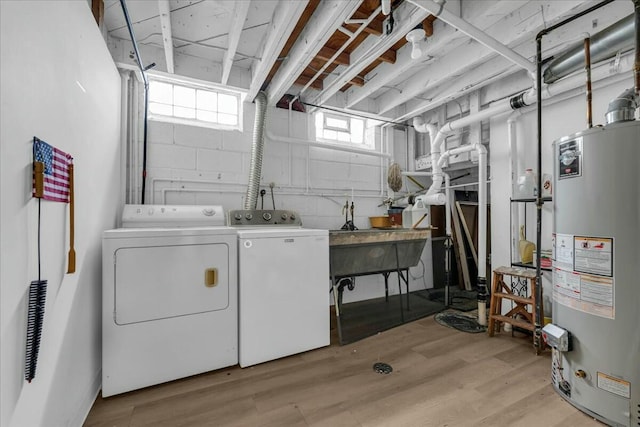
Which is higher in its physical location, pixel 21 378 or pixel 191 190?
pixel 191 190

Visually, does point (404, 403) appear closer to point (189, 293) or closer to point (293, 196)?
point (189, 293)

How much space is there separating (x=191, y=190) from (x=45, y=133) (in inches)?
65.3

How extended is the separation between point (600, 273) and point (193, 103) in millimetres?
3519

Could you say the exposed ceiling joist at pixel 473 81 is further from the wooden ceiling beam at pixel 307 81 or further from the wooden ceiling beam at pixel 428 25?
the wooden ceiling beam at pixel 307 81

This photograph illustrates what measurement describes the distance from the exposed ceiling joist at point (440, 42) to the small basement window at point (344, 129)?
549mm

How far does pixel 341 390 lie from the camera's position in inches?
70.1

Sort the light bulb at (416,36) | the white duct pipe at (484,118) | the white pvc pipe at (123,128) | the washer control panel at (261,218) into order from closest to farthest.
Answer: the light bulb at (416,36), the white duct pipe at (484,118), the white pvc pipe at (123,128), the washer control panel at (261,218)

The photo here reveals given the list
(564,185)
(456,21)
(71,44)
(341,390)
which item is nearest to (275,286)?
(341,390)

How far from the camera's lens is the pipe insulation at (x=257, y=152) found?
285 centimetres

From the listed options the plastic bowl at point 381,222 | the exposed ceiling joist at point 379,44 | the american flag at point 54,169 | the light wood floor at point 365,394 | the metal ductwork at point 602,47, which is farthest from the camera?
the plastic bowl at point 381,222

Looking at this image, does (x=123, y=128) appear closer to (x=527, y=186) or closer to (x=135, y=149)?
(x=135, y=149)

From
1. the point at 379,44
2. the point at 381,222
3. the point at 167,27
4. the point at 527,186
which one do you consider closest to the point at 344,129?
the point at 381,222

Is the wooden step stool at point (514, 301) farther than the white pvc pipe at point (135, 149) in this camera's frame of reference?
No

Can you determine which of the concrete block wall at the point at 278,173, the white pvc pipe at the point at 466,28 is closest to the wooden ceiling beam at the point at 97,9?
the concrete block wall at the point at 278,173
